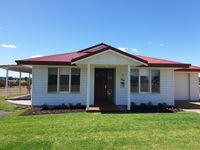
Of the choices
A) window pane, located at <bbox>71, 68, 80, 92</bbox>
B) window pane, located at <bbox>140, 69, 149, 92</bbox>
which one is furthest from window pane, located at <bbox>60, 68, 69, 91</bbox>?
window pane, located at <bbox>140, 69, 149, 92</bbox>

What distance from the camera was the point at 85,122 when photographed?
594cm

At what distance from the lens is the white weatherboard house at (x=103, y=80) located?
8641 millimetres

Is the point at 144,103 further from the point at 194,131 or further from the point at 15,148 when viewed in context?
the point at 15,148

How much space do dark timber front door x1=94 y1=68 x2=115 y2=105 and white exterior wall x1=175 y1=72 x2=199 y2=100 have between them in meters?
6.77

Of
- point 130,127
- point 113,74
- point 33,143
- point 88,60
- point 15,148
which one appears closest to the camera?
point 15,148

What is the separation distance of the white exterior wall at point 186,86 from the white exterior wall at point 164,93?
3783 mm

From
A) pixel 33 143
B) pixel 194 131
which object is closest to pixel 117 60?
pixel 194 131

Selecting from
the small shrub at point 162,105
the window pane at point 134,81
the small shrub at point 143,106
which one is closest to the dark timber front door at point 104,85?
the window pane at point 134,81

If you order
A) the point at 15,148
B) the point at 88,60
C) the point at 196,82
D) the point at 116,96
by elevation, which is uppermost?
the point at 88,60

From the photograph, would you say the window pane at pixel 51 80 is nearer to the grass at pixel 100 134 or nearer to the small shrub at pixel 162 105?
the grass at pixel 100 134

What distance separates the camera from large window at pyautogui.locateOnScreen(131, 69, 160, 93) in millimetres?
9977

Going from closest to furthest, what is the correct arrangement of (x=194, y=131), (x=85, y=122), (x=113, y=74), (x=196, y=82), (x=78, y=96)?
(x=194, y=131) < (x=85, y=122) < (x=78, y=96) < (x=113, y=74) < (x=196, y=82)

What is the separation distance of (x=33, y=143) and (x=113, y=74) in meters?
7.68

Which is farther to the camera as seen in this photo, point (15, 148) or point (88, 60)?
point (88, 60)
